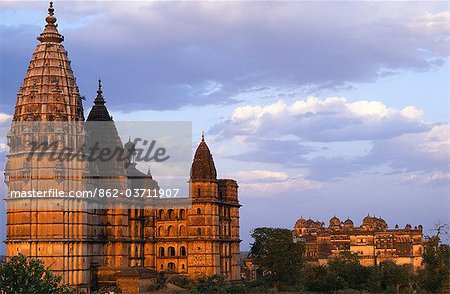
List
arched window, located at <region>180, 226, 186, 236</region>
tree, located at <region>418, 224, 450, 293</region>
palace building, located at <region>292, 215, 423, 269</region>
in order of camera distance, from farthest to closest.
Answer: palace building, located at <region>292, 215, 423, 269</region>, arched window, located at <region>180, 226, 186, 236</region>, tree, located at <region>418, 224, 450, 293</region>

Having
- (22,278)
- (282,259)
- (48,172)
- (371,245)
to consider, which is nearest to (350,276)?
(282,259)

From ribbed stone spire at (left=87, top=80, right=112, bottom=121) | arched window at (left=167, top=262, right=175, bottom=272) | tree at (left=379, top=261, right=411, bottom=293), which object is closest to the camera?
tree at (left=379, top=261, right=411, bottom=293)

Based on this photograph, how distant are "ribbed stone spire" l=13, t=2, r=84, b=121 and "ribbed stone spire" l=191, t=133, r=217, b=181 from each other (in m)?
18.0

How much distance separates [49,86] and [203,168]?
22864 millimetres

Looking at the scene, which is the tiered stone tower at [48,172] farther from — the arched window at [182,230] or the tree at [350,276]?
the tree at [350,276]

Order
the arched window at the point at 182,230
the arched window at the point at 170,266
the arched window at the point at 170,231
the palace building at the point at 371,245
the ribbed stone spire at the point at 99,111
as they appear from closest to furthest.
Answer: the ribbed stone spire at the point at 99,111 < the arched window at the point at 170,266 < the arched window at the point at 182,230 < the arched window at the point at 170,231 < the palace building at the point at 371,245

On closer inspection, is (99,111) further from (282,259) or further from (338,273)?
(338,273)

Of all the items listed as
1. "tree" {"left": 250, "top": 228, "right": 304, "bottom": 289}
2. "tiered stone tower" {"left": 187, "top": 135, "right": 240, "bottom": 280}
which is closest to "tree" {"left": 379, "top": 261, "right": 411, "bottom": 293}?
"tree" {"left": 250, "top": 228, "right": 304, "bottom": 289}

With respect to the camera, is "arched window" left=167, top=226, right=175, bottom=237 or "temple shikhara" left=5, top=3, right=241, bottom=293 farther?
"arched window" left=167, top=226, right=175, bottom=237

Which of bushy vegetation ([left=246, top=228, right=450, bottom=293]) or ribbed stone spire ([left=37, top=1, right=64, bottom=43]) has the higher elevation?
ribbed stone spire ([left=37, top=1, right=64, bottom=43])

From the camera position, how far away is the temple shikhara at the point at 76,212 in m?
81.9

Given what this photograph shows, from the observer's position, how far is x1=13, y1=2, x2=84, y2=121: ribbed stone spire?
273 ft

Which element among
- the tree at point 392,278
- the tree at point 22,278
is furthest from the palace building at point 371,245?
the tree at point 22,278

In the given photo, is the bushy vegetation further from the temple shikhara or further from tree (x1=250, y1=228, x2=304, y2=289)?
the temple shikhara
